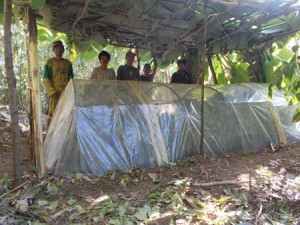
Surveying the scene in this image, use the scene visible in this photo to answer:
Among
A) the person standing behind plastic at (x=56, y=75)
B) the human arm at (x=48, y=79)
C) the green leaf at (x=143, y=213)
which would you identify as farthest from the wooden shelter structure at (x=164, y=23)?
the green leaf at (x=143, y=213)

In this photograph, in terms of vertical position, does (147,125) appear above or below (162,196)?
above

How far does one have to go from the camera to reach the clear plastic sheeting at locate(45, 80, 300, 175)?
4688 millimetres

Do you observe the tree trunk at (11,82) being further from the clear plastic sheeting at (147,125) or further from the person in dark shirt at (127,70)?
the person in dark shirt at (127,70)

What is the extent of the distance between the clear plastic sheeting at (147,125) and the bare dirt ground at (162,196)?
0.29 metres

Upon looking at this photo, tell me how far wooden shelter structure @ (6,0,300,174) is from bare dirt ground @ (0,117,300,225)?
0.74m

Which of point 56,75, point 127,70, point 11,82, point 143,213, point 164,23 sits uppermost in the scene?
point 164,23

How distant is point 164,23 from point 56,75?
1969 mm

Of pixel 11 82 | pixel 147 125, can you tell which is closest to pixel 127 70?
pixel 147 125

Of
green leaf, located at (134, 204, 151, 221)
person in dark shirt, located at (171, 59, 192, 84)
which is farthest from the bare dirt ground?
person in dark shirt, located at (171, 59, 192, 84)

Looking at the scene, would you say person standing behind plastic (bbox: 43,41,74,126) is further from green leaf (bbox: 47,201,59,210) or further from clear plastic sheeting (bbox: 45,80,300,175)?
green leaf (bbox: 47,201,59,210)

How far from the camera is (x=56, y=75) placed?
5.71 m

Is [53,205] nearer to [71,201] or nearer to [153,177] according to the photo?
[71,201]

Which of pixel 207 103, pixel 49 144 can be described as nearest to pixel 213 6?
pixel 207 103

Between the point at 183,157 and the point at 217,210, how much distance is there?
1.88 m
